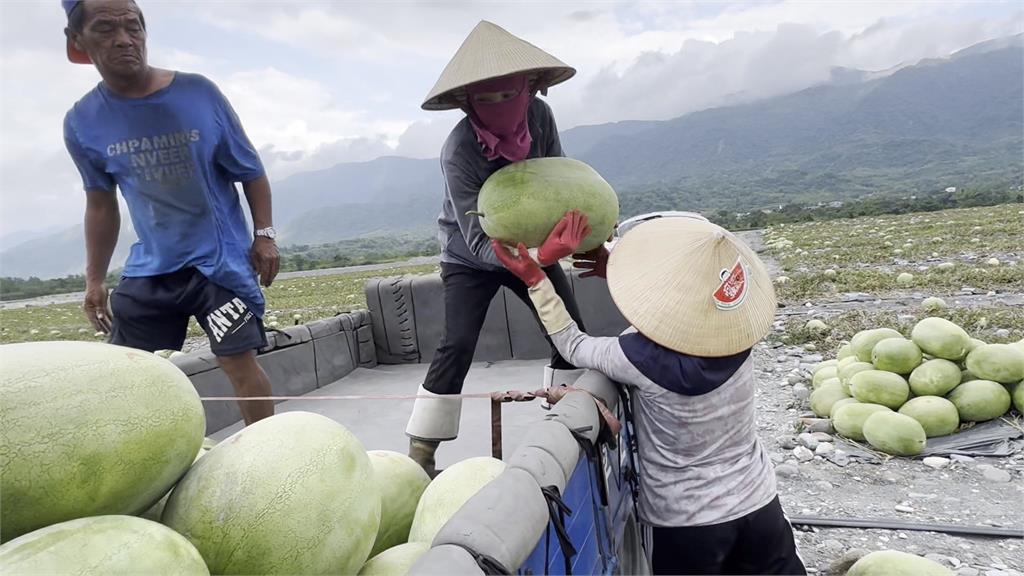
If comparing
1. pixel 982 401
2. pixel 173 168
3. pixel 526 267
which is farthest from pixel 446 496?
pixel 982 401

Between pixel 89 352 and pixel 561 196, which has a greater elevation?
pixel 561 196

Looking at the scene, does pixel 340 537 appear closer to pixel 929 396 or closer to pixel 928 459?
pixel 928 459

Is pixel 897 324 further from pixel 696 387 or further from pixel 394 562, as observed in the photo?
pixel 394 562

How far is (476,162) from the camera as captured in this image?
271 cm

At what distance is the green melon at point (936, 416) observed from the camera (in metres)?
3.80

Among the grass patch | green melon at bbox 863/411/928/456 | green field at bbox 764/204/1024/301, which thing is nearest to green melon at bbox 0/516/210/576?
green melon at bbox 863/411/928/456

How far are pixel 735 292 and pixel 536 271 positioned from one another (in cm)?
71

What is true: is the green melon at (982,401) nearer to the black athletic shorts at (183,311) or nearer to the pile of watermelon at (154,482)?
the pile of watermelon at (154,482)

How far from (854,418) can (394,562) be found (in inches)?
132

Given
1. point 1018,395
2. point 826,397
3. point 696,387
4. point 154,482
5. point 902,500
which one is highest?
point 154,482

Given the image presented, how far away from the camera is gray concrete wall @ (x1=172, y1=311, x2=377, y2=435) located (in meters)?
4.09

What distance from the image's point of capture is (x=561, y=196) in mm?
2439

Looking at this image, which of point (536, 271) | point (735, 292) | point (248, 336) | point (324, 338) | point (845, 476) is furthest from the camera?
point (324, 338)

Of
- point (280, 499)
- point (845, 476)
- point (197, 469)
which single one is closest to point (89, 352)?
point (197, 469)
